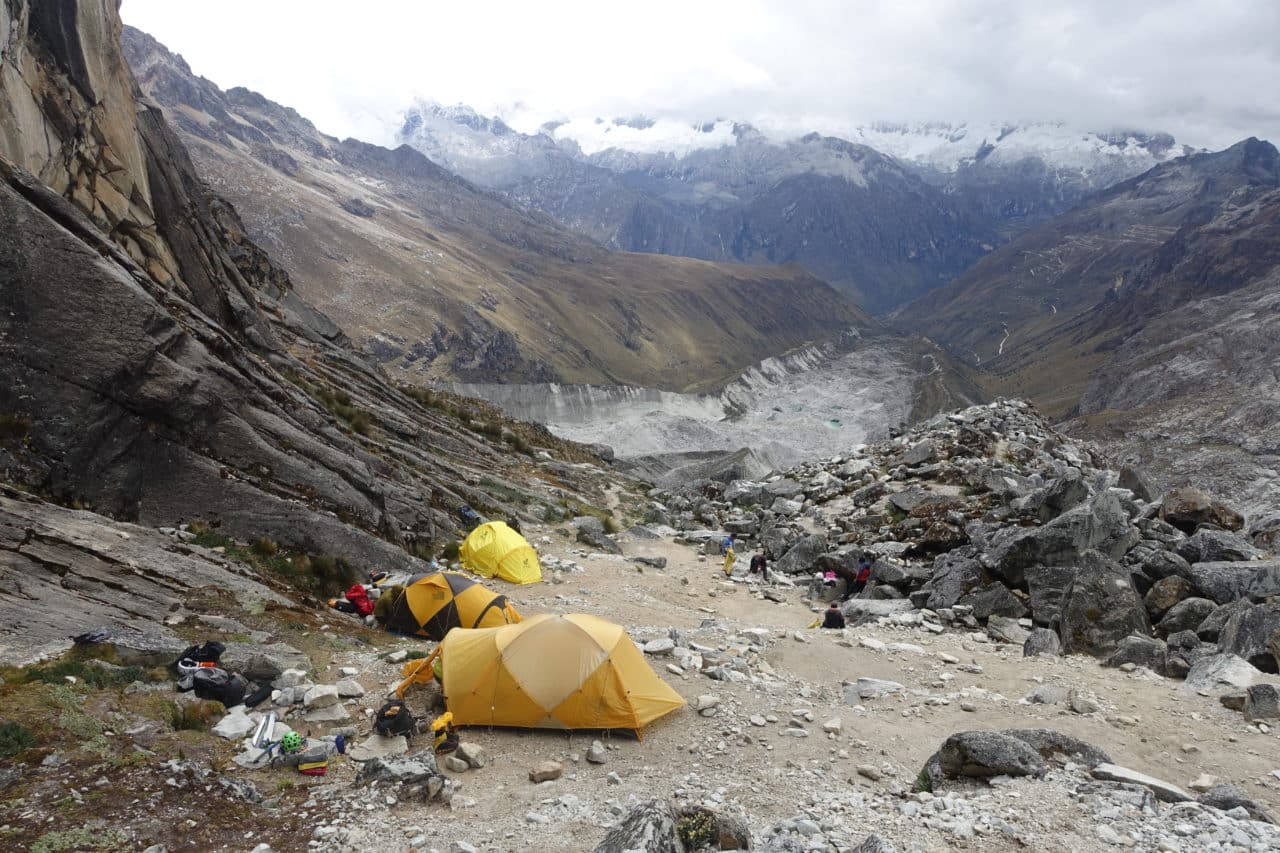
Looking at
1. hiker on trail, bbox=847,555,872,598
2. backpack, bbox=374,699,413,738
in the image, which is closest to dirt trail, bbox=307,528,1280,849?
backpack, bbox=374,699,413,738

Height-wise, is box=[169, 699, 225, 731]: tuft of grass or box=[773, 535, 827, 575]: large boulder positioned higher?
box=[773, 535, 827, 575]: large boulder

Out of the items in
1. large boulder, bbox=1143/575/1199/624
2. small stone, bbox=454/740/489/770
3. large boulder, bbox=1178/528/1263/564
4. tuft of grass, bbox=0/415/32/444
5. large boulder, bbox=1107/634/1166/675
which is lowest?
small stone, bbox=454/740/489/770

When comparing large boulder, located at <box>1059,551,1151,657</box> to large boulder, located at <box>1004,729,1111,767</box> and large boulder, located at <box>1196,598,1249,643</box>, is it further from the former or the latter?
large boulder, located at <box>1004,729,1111,767</box>

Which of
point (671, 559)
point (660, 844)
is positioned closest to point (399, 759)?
point (660, 844)

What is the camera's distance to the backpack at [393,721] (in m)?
10.9

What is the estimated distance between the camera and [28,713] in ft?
28.6

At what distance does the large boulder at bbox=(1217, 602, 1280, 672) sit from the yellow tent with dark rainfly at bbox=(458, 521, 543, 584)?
18.0m

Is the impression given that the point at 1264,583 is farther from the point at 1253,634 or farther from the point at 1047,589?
the point at 1047,589

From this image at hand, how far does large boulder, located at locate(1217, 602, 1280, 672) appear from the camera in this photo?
14633 mm

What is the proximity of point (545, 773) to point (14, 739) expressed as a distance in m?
6.42

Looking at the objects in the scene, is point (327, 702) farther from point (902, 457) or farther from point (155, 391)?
point (902, 457)

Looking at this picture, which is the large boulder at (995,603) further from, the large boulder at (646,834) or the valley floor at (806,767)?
the large boulder at (646,834)

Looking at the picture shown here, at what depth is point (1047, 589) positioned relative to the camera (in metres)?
19.9

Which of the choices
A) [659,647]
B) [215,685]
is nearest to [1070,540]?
[659,647]
